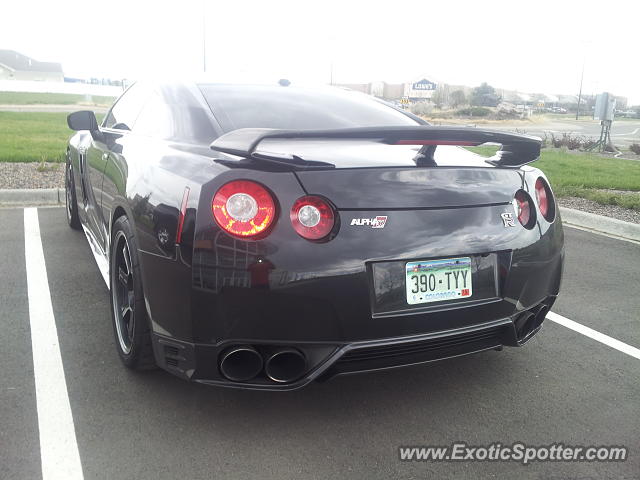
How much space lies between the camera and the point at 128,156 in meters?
3.12

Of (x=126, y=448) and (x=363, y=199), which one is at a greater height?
(x=363, y=199)

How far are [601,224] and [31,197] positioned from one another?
6.46 meters

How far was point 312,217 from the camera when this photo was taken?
2211mm

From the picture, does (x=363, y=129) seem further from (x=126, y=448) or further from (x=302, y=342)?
(x=126, y=448)

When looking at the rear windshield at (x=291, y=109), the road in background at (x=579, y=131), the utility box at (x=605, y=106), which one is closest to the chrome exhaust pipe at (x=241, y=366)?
the rear windshield at (x=291, y=109)

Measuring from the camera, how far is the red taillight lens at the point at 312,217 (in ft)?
7.21

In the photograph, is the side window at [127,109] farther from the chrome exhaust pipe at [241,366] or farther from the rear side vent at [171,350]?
the chrome exhaust pipe at [241,366]

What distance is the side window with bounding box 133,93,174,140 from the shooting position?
3061 mm

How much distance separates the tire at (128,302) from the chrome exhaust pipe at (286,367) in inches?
25.0

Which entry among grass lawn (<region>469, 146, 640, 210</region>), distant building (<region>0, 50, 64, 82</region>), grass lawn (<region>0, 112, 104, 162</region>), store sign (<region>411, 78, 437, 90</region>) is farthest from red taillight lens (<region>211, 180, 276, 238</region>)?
distant building (<region>0, 50, 64, 82</region>)

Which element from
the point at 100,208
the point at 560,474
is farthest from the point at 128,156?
the point at 560,474

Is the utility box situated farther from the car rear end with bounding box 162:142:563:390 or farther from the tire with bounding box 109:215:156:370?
the tire with bounding box 109:215:156:370

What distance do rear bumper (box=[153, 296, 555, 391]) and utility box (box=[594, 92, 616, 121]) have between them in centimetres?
1615

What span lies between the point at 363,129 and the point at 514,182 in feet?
2.72
